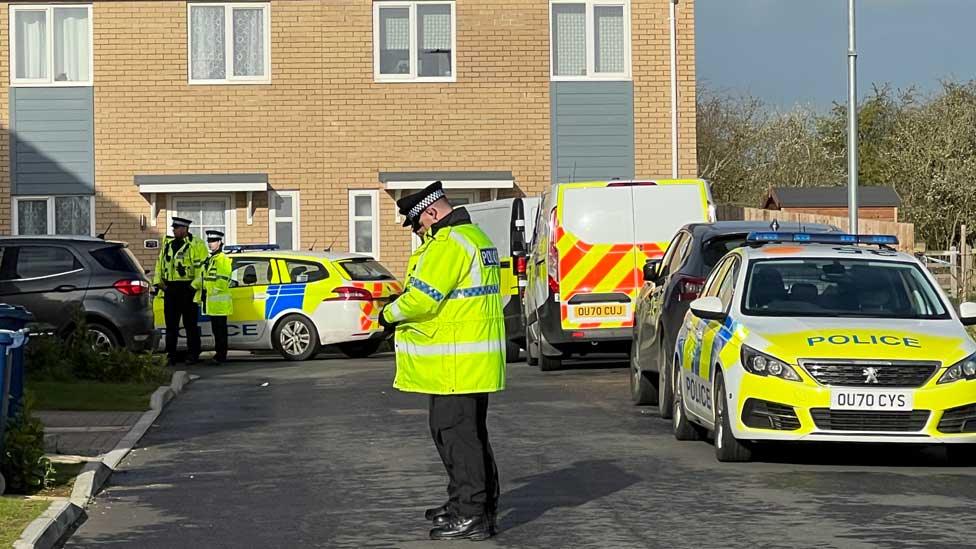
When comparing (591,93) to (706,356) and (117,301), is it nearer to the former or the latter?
(117,301)

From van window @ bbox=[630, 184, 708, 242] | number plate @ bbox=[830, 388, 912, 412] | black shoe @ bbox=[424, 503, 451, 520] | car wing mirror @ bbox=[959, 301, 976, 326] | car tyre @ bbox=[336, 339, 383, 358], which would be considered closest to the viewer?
black shoe @ bbox=[424, 503, 451, 520]

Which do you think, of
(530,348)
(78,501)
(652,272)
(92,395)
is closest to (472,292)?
(78,501)

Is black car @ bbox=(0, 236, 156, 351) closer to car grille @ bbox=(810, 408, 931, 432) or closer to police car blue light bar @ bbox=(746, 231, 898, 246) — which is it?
police car blue light bar @ bbox=(746, 231, 898, 246)

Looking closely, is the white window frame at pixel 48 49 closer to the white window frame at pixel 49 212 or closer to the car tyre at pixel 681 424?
the white window frame at pixel 49 212

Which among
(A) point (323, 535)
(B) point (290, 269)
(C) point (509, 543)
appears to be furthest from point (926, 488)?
(B) point (290, 269)

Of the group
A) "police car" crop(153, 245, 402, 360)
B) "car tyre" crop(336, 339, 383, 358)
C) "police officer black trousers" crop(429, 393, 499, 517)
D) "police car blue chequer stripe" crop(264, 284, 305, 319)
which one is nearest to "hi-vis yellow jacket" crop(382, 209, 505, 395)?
"police officer black trousers" crop(429, 393, 499, 517)

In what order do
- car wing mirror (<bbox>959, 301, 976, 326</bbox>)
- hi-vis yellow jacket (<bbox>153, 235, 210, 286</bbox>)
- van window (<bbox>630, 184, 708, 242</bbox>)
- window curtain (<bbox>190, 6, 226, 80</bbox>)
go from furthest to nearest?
window curtain (<bbox>190, 6, 226, 80</bbox>) < hi-vis yellow jacket (<bbox>153, 235, 210, 286</bbox>) < van window (<bbox>630, 184, 708, 242</bbox>) < car wing mirror (<bbox>959, 301, 976, 326</bbox>)

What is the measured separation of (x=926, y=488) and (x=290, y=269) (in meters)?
14.6

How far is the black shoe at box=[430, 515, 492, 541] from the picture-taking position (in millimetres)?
8719

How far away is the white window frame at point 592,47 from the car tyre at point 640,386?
1664cm

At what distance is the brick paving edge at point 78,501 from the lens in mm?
8625

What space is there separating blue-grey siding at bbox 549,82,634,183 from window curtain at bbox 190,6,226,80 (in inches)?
239

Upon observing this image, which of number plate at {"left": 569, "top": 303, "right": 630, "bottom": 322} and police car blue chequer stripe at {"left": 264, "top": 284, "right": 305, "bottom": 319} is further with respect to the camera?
police car blue chequer stripe at {"left": 264, "top": 284, "right": 305, "bottom": 319}

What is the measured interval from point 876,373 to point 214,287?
13314mm
